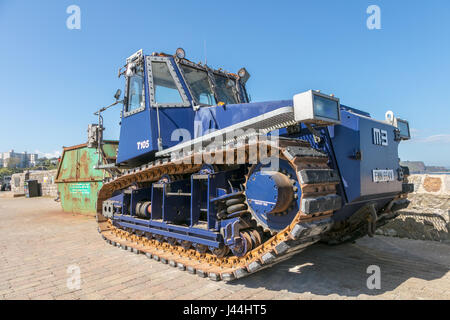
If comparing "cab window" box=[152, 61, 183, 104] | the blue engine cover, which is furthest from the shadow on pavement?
"cab window" box=[152, 61, 183, 104]

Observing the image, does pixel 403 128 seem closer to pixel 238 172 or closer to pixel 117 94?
pixel 238 172

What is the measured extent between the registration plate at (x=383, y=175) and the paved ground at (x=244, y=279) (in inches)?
51.1

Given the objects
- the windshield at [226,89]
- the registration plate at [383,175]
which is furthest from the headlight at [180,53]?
the registration plate at [383,175]

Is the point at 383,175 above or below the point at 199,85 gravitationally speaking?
below

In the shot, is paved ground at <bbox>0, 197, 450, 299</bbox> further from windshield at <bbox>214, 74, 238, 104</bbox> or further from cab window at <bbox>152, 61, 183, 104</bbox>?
windshield at <bbox>214, 74, 238, 104</bbox>

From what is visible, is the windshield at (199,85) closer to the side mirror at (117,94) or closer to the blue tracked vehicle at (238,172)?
the blue tracked vehicle at (238,172)

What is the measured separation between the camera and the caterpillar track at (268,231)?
3.04 metres

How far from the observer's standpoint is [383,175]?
3820 millimetres

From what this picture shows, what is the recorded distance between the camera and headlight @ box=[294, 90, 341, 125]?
3.06 metres

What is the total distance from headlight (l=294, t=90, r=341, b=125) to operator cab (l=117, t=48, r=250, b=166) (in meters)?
1.97

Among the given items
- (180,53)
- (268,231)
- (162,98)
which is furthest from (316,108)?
(180,53)

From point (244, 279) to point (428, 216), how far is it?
5.19 m

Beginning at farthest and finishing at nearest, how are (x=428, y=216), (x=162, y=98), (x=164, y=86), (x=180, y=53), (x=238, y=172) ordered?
1. (x=428, y=216)
2. (x=180, y=53)
3. (x=164, y=86)
4. (x=162, y=98)
5. (x=238, y=172)
